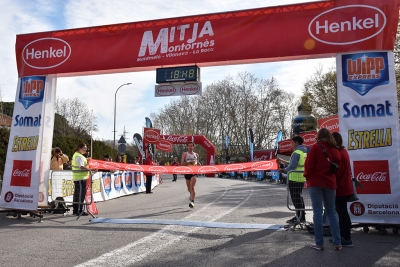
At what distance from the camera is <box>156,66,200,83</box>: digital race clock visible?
926 centimetres

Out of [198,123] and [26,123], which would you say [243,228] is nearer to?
[26,123]

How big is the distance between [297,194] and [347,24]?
358 centimetres

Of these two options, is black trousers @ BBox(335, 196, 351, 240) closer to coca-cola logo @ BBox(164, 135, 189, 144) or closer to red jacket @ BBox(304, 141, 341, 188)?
red jacket @ BBox(304, 141, 341, 188)

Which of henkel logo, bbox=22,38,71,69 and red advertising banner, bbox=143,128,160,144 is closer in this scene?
henkel logo, bbox=22,38,71,69

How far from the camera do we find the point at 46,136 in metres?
10.6

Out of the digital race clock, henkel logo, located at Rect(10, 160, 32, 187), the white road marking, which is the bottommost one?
the white road marking

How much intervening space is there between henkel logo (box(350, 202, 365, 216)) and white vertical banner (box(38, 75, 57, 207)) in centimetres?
747

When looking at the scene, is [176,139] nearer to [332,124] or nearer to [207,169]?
[332,124]

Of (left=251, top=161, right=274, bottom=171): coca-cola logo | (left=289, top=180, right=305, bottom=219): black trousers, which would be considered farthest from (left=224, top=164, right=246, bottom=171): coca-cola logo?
(left=289, top=180, right=305, bottom=219): black trousers

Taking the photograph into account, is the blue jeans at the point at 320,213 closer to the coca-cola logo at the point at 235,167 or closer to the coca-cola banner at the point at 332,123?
the coca-cola logo at the point at 235,167

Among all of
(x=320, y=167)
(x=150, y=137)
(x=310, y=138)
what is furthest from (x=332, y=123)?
(x=150, y=137)

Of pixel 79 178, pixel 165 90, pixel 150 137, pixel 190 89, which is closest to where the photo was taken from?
pixel 190 89

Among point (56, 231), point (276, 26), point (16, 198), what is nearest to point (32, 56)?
point (16, 198)

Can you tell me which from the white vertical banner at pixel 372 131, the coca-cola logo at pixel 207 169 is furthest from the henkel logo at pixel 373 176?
the coca-cola logo at pixel 207 169
